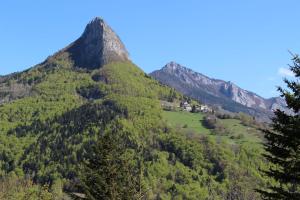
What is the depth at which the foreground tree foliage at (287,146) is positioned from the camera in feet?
86.0

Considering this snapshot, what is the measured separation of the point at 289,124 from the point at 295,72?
2877 mm

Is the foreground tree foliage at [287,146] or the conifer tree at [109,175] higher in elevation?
the foreground tree foliage at [287,146]

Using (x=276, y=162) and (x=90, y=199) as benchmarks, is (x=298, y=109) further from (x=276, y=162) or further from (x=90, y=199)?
(x=90, y=199)

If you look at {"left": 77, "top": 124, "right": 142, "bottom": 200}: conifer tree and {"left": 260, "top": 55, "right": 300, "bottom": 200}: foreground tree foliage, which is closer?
{"left": 260, "top": 55, "right": 300, "bottom": 200}: foreground tree foliage

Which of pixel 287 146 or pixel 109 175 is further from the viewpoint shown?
pixel 109 175

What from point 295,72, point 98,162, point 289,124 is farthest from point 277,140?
point 98,162

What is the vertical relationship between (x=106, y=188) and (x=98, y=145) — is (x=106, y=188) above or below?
below

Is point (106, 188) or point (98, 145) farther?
point (98, 145)

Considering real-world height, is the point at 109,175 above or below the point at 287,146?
below

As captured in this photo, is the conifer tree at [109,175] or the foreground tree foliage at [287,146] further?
the conifer tree at [109,175]

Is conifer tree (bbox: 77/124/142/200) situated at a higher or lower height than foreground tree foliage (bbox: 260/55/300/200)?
lower

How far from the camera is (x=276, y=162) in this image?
27.1m

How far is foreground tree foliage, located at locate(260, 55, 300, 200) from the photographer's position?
86.0 ft

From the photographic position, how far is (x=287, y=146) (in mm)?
27047
